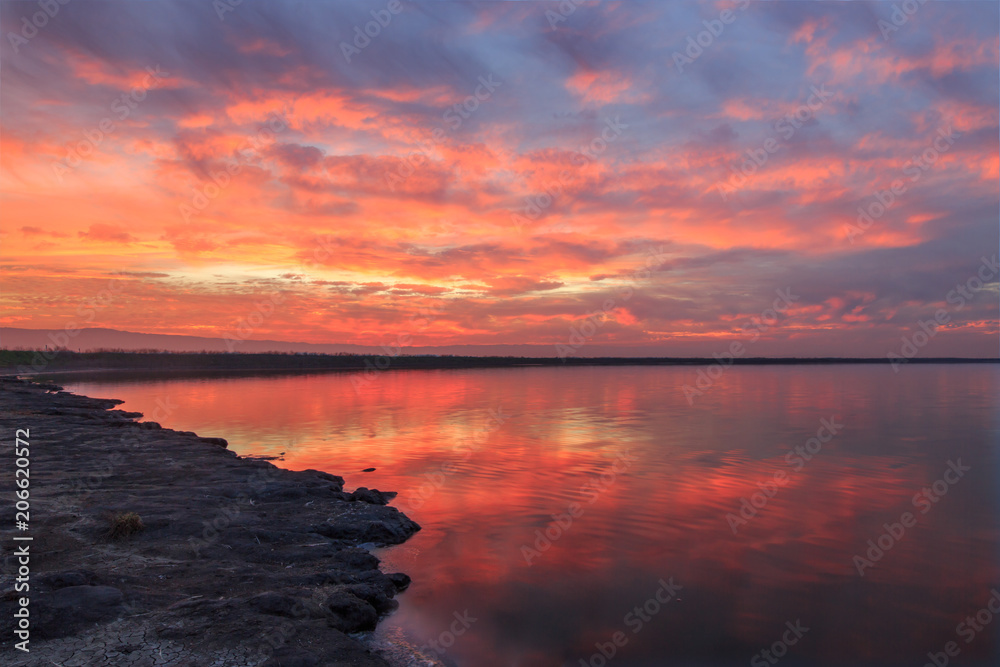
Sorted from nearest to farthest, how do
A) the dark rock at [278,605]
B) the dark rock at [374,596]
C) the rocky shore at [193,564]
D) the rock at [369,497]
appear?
the rocky shore at [193,564] → the dark rock at [278,605] → the dark rock at [374,596] → the rock at [369,497]

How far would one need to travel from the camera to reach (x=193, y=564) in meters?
10.8

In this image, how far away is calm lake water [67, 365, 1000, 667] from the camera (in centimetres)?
1036

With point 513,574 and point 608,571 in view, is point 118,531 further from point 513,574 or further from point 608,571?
point 608,571

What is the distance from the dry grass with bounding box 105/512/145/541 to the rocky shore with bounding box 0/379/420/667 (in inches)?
0.9

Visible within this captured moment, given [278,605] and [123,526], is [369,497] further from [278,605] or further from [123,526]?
[278,605]

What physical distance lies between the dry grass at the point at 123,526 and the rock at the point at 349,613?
196 inches

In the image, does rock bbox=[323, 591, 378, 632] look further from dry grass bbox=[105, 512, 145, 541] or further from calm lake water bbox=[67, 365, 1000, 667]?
dry grass bbox=[105, 512, 145, 541]

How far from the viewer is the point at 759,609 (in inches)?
452

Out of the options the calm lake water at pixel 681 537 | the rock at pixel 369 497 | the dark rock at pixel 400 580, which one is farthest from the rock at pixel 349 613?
the rock at pixel 369 497

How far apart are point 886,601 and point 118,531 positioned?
1541 cm

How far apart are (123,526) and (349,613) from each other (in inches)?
219

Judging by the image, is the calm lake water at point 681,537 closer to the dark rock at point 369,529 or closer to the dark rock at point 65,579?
the dark rock at point 369,529

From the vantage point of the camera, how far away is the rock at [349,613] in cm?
945

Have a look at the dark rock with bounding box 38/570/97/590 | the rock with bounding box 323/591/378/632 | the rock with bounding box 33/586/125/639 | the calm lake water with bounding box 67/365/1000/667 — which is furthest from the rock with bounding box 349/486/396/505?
the rock with bounding box 33/586/125/639
